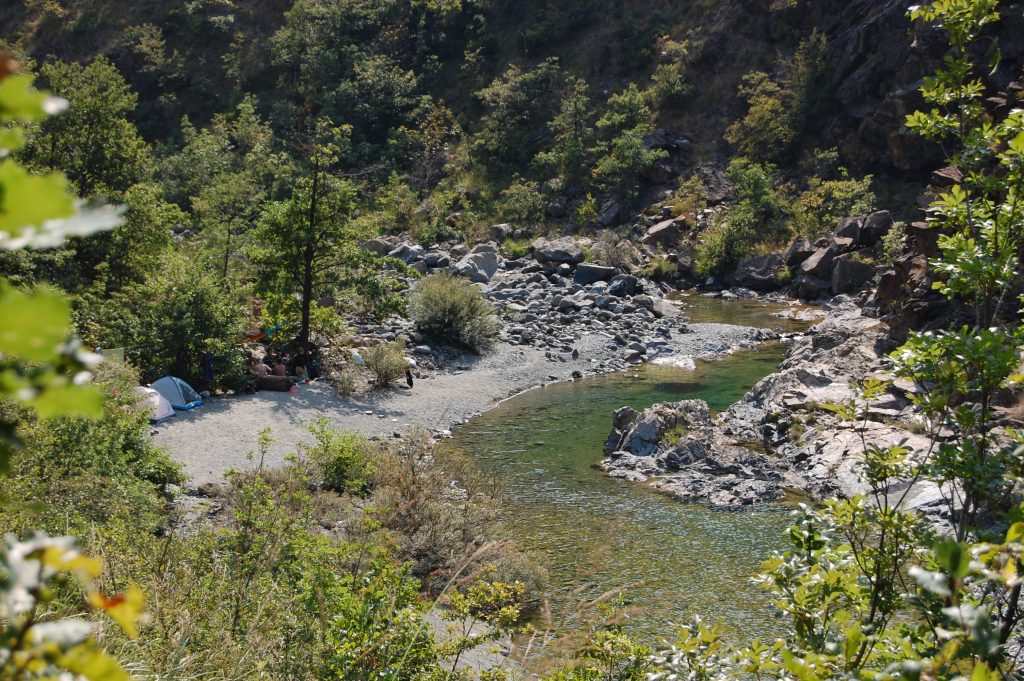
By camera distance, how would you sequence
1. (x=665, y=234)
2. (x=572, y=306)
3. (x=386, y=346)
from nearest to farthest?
1. (x=386, y=346)
2. (x=572, y=306)
3. (x=665, y=234)

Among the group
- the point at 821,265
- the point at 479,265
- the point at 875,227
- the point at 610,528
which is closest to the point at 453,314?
the point at 479,265

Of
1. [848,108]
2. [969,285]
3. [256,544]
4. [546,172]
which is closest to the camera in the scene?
[969,285]

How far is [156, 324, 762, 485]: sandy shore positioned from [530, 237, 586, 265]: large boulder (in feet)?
23.6

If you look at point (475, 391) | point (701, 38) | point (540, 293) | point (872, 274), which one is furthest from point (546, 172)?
point (475, 391)

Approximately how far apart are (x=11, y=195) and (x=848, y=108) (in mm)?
34293

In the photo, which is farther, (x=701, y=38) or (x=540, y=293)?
(x=701, y=38)

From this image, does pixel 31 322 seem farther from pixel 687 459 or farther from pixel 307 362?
pixel 307 362

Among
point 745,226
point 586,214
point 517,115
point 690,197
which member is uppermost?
point 517,115

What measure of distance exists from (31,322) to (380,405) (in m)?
13.6

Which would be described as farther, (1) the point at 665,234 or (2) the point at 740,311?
(1) the point at 665,234

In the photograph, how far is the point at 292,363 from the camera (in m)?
15.0

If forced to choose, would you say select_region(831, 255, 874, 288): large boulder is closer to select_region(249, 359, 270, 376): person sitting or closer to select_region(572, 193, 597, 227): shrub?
select_region(572, 193, 597, 227): shrub

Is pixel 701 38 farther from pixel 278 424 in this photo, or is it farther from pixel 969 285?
pixel 969 285

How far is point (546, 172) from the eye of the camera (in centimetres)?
3516
